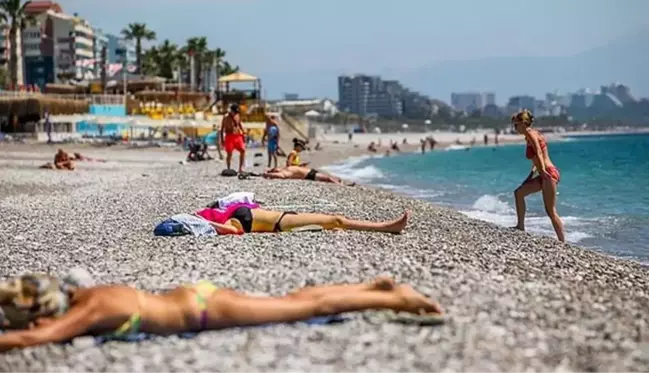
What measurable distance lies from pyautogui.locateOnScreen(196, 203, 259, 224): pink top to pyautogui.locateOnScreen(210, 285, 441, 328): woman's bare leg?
3.26m

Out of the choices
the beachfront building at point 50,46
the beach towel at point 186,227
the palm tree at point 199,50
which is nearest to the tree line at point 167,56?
the palm tree at point 199,50

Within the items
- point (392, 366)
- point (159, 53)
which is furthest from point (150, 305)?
point (159, 53)

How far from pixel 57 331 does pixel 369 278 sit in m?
2.11

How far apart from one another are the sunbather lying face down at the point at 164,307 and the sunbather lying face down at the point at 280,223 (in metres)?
2.93

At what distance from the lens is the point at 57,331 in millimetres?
4445

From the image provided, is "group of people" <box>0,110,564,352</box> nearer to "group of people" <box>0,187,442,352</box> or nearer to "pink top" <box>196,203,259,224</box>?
"group of people" <box>0,187,442,352</box>

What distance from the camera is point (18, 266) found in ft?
23.4

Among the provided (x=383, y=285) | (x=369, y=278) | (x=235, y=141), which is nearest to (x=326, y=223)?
(x=369, y=278)

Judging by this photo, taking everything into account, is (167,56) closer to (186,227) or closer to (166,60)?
(166,60)

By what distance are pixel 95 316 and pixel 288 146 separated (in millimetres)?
48942

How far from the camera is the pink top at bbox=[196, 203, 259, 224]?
8.12 m

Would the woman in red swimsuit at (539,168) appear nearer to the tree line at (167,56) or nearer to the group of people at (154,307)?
the group of people at (154,307)

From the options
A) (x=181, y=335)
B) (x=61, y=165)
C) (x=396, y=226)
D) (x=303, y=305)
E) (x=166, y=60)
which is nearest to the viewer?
(x=181, y=335)

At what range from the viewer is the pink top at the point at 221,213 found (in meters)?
8.12
